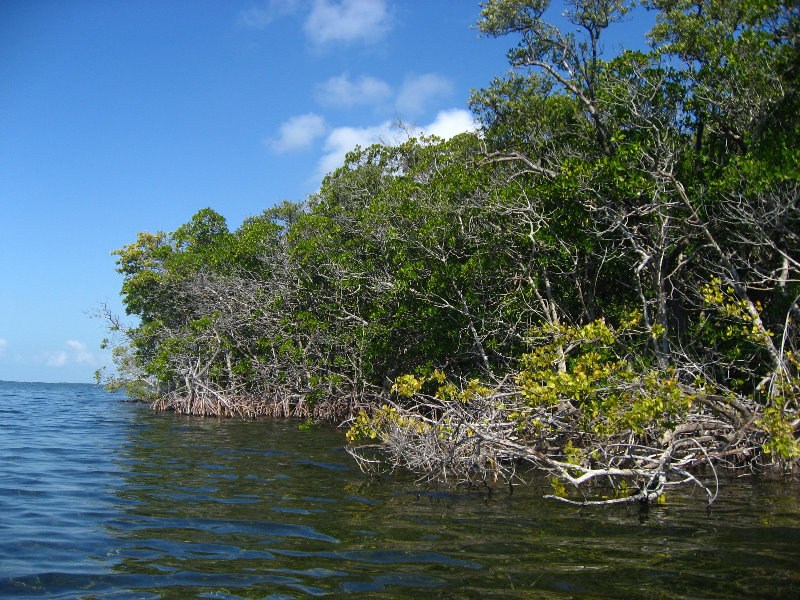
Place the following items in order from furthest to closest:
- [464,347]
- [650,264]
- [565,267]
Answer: [464,347] → [565,267] → [650,264]

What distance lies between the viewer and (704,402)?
696cm

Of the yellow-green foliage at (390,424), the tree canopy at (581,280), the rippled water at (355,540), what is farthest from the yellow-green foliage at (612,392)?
the yellow-green foliage at (390,424)

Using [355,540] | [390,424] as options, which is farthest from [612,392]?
[355,540]

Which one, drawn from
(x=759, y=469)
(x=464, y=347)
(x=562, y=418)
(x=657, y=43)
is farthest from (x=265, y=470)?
(x=657, y=43)

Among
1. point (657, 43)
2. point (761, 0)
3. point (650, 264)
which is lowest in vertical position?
point (650, 264)

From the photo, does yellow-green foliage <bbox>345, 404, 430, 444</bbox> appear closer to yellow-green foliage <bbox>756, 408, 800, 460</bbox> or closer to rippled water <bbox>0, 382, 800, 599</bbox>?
rippled water <bbox>0, 382, 800, 599</bbox>

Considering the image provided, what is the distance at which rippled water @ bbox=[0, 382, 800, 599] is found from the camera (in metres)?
4.35

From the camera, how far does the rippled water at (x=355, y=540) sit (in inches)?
171

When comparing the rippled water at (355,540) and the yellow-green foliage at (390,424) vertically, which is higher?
the yellow-green foliage at (390,424)

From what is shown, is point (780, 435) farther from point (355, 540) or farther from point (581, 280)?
point (581, 280)

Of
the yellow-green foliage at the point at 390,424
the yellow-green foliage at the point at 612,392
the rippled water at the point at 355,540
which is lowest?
the rippled water at the point at 355,540

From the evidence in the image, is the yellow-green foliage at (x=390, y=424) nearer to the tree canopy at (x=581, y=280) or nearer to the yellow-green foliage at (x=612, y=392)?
the tree canopy at (x=581, y=280)

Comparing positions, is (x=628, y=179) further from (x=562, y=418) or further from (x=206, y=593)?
(x=206, y=593)

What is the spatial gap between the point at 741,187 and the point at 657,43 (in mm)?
4437
